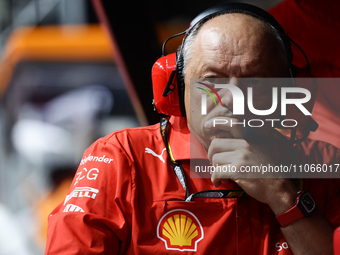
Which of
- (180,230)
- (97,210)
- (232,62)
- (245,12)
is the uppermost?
(245,12)

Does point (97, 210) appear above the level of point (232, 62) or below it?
below

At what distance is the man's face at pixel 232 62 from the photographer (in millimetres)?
1058

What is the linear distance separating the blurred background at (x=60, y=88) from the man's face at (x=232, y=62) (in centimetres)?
112

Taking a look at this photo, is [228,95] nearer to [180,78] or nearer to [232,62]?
[232,62]

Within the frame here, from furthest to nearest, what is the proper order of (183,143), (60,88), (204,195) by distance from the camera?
(60,88), (183,143), (204,195)

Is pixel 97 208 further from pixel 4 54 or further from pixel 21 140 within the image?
pixel 4 54

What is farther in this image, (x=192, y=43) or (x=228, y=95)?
(x=192, y=43)

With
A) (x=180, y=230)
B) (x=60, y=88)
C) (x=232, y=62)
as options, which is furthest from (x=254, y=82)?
(x=60, y=88)

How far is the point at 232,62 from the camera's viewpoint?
1.06m

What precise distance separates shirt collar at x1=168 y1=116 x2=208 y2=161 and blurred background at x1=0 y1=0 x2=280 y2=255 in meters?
1.02

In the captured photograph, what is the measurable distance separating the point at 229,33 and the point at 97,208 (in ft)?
2.32

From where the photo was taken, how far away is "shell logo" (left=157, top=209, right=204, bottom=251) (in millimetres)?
1049

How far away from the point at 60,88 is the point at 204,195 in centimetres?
159

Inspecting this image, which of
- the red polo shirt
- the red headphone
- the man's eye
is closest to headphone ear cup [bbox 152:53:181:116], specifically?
the red headphone
